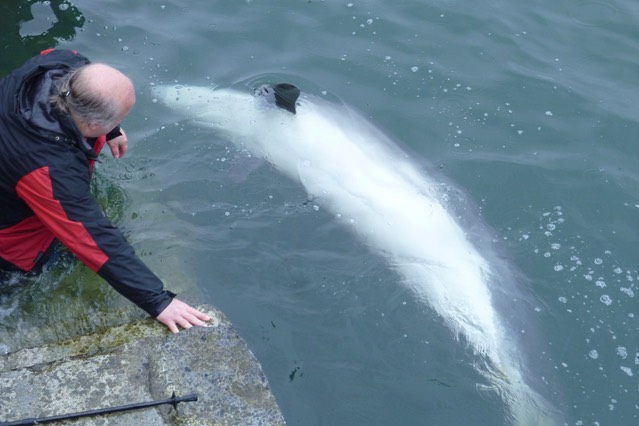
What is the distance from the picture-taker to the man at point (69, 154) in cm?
390

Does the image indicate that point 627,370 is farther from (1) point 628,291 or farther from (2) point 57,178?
(2) point 57,178

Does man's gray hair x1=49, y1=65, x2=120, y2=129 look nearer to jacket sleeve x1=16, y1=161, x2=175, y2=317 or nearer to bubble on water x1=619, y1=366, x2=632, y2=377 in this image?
jacket sleeve x1=16, y1=161, x2=175, y2=317

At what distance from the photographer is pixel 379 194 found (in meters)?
6.59

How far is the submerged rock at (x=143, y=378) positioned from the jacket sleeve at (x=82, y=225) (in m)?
0.35

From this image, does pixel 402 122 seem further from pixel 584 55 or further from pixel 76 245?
pixel 76 245

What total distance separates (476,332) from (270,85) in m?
3.50

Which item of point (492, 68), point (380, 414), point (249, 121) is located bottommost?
point (380, 414)

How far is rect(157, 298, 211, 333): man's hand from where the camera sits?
4.27 m

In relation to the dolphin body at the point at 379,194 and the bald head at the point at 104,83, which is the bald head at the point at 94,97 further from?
the dolphin body at the point at 379,194

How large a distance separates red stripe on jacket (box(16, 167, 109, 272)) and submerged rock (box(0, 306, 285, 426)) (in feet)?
1.81

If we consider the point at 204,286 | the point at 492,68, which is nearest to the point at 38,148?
the point at 204,286

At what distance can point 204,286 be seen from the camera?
5527mm

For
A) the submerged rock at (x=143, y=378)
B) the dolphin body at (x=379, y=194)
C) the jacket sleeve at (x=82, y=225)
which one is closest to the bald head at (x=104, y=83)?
the jacket sleeve at (x=82, y=225)

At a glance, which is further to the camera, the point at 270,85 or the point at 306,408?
the point at 270,85
